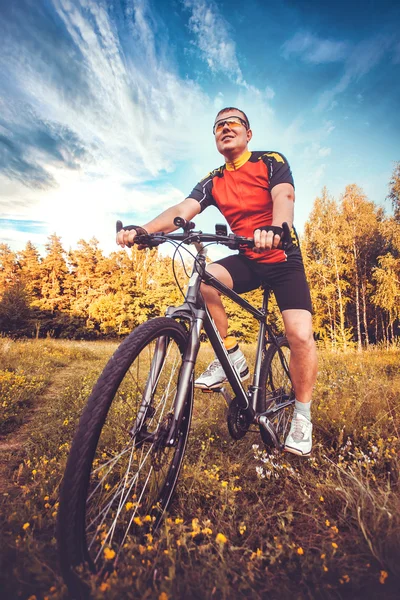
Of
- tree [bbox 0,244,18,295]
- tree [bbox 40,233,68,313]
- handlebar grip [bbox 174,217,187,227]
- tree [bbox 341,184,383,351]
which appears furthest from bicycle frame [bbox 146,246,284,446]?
tree [bbox 0,244,18,295]

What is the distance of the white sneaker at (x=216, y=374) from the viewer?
7.91 ft

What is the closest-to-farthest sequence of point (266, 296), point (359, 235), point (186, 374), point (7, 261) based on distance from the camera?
point (186, 374)
point (266, 296)
point (359, 235)
point (7, 261)

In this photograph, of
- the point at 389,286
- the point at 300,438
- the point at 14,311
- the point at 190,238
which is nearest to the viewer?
the point at 190,238

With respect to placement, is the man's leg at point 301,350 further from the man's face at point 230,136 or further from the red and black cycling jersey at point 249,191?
the man's face at point 230,136

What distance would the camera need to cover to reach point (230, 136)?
2.64m

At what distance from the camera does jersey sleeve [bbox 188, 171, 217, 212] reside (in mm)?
2842

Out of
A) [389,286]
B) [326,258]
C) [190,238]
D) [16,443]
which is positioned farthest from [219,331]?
[326,258]

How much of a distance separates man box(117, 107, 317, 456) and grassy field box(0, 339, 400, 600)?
41 centimetres

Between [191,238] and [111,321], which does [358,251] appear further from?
[191,238]

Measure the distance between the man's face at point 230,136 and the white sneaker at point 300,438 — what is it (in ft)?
7.28

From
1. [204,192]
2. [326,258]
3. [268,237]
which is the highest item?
[326,258]

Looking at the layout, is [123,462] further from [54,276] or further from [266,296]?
[54,276]

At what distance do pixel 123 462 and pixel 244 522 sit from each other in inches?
33.0

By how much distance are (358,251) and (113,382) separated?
24.8 meters
